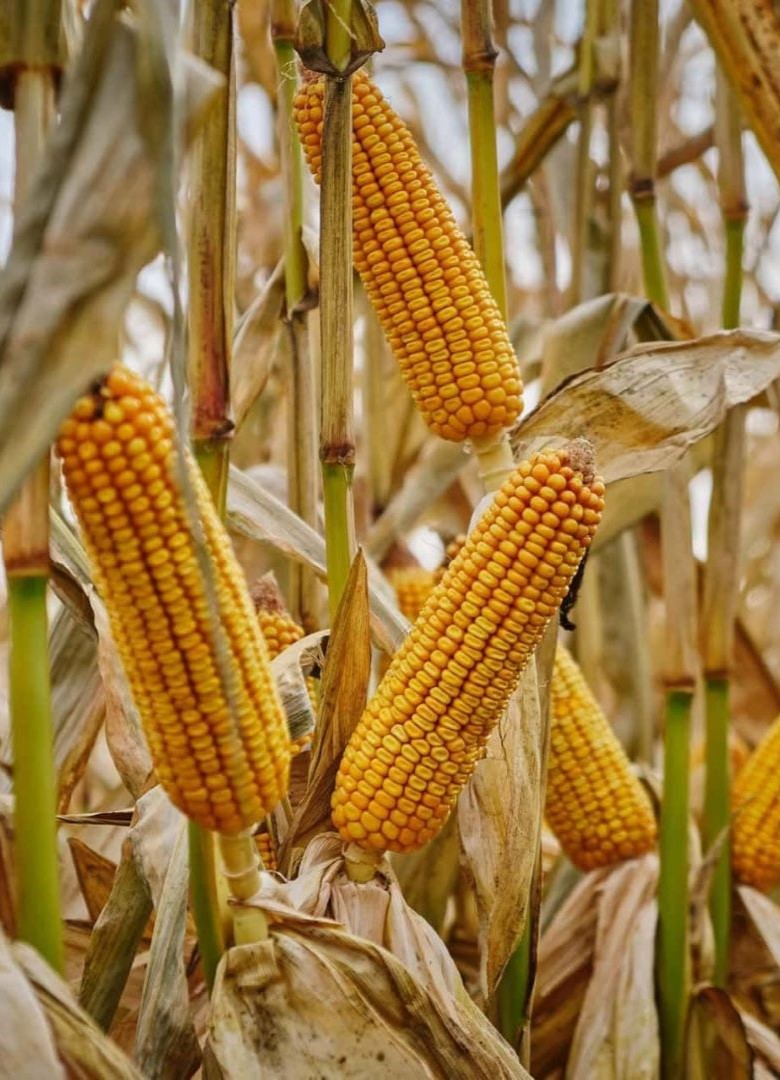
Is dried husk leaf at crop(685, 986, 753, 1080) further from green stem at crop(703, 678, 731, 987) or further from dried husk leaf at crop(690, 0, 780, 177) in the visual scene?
dried husk leaf at crop(690, 0, 780, 177)

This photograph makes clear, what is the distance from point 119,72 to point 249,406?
3.51ft

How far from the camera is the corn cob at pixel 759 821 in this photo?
218cm

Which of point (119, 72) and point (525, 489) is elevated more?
point (119, 72)

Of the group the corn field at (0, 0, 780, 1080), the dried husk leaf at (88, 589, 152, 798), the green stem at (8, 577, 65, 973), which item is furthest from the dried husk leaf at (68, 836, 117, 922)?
the green stem at (8, 577, 65, 973)

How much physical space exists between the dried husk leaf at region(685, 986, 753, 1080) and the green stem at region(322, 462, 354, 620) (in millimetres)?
986

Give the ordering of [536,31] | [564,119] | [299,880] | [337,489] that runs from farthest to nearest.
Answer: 1. [536,31]
2. [564,119]
3. [337,489]
4. [299,880]

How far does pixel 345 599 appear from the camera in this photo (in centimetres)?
143

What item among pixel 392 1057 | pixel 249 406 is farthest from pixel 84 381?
pixel 249 406

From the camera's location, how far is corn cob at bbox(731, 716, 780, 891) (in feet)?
7.14

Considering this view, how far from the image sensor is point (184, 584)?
1013 millimetres

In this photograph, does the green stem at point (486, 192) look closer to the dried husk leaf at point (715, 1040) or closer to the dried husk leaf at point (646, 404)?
the dried husk leaf at point (646, 404)

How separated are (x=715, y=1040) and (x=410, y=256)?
52.3 inches

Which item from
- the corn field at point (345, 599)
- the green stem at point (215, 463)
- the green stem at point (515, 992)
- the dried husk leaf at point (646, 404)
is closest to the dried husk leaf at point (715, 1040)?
the corn field at point (345, 599)

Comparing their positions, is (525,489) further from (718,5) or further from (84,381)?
(718,5)
